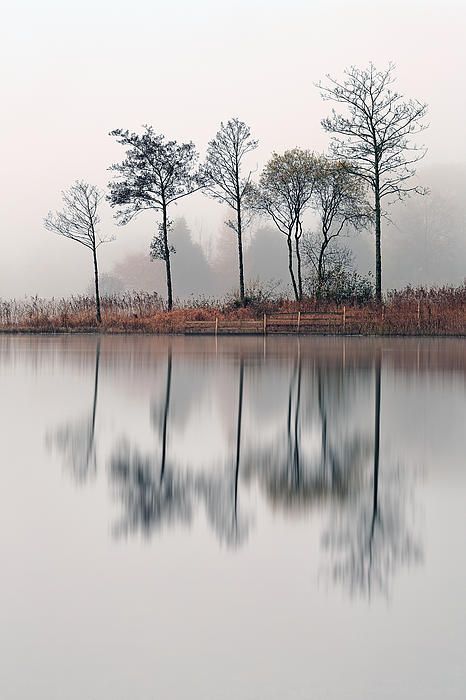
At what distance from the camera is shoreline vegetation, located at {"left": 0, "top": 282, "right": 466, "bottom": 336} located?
38.6 m

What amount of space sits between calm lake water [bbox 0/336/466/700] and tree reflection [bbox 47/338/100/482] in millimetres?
36

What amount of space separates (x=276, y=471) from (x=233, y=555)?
265cm

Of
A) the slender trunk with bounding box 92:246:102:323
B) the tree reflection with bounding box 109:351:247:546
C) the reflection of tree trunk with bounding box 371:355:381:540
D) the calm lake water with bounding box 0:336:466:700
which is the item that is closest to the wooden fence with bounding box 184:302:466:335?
the slender trunk with bounding box 92:246:102:323

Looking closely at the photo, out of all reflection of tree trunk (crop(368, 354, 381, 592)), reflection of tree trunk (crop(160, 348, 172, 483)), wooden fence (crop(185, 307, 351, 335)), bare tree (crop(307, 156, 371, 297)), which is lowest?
reflection of tree trunk (crop(368, 354, 381, 592))

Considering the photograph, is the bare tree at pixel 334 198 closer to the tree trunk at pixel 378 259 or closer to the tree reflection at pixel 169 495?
the tree trunk at pixel 378 259

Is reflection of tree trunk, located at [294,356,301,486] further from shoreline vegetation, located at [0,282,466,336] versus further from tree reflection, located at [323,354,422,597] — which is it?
shoreline vegetation, located at [0,282,466,336]

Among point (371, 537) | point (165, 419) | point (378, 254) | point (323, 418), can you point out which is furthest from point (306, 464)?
point (378, 254)

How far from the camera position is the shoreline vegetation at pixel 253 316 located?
127ft

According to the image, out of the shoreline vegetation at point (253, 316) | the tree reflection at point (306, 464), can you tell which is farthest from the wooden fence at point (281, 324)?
the tree reflection at point (306, 464)

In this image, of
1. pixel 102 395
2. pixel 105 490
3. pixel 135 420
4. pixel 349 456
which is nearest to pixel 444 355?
pixel 102 395

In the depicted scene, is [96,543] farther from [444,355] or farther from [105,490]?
[444,355]

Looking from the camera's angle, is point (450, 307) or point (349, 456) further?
point (450, 307)

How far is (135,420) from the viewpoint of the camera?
10555 mm

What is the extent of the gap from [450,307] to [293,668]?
121ft
